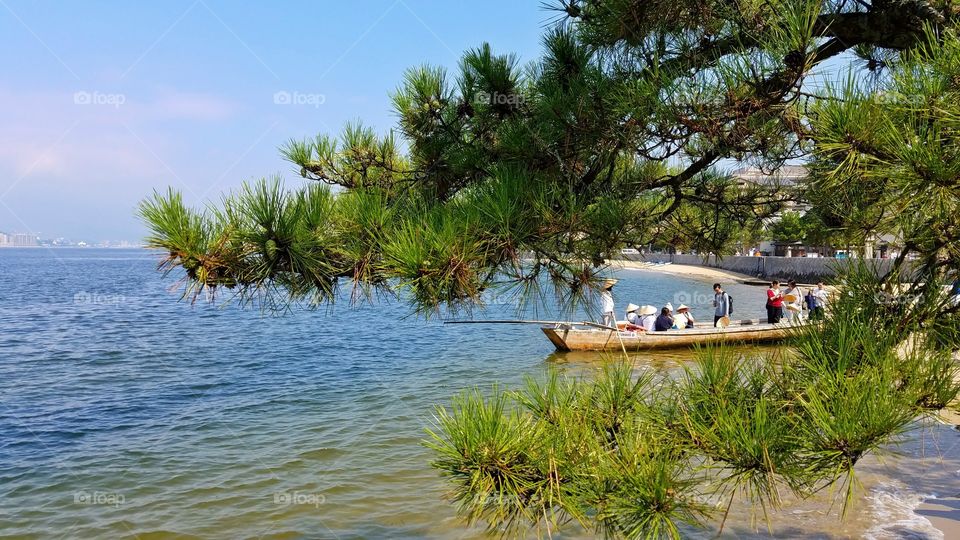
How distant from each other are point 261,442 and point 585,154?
32.4 feet

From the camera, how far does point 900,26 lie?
2.97 metres

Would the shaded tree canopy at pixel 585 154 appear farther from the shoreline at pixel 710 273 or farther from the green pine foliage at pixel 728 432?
the shoreline at pixel 710 273

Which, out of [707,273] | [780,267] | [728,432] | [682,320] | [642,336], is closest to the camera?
[728,432]

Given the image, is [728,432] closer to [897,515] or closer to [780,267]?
[897,515]

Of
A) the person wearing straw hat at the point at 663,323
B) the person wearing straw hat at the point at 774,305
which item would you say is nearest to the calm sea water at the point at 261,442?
the person wearing straw hat at the point at 663,323

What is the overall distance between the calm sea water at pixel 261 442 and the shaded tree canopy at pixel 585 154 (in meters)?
0.36

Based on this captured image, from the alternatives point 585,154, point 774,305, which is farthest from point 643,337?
point 585,154

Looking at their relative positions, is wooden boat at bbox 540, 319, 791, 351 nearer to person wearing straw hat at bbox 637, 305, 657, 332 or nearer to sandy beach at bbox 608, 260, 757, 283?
person wearing straw hat at bbox 637, 305, 657, 332

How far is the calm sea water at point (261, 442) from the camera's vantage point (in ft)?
26.6

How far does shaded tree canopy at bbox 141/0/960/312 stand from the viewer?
221 cm

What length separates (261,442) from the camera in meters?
11.5

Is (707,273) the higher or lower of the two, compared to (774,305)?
higher

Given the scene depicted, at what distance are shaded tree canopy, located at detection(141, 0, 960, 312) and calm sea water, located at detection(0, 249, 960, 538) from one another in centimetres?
36

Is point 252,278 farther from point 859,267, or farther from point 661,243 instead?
point 661,243
